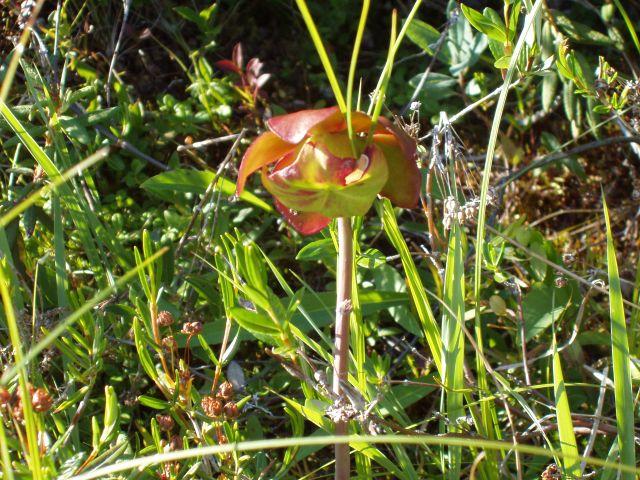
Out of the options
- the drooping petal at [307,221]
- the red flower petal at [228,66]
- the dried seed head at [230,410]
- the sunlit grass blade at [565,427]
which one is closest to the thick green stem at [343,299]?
the drooping petal at [307,221]

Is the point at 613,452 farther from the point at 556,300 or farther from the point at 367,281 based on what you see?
the point at 367,281

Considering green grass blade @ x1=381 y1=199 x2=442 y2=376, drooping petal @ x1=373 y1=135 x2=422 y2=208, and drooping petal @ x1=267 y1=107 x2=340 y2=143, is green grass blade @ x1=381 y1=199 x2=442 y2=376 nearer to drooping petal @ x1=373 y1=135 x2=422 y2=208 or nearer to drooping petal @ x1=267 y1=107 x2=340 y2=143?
drooping petal @ x1=373 y1=135 x2=422 y2=208

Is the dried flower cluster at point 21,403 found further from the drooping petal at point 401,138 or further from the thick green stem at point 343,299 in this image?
the drooping petal at point 401,138

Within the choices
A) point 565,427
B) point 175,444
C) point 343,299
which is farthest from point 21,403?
point 565,427

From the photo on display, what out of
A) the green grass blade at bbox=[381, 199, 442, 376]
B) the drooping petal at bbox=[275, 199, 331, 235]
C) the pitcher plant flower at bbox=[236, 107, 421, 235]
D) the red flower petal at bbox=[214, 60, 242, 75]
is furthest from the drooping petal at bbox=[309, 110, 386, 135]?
the red flower petal at bbox=[214, 60, 242, 75]

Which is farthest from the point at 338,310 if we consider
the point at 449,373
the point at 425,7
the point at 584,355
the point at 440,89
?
the point at 425,7

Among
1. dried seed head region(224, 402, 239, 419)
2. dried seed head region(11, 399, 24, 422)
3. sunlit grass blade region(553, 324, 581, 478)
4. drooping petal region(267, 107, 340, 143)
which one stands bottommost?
sunlit grass blade region(553, 324, 581, 478)

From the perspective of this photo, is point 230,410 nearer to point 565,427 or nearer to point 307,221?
point 307,221
